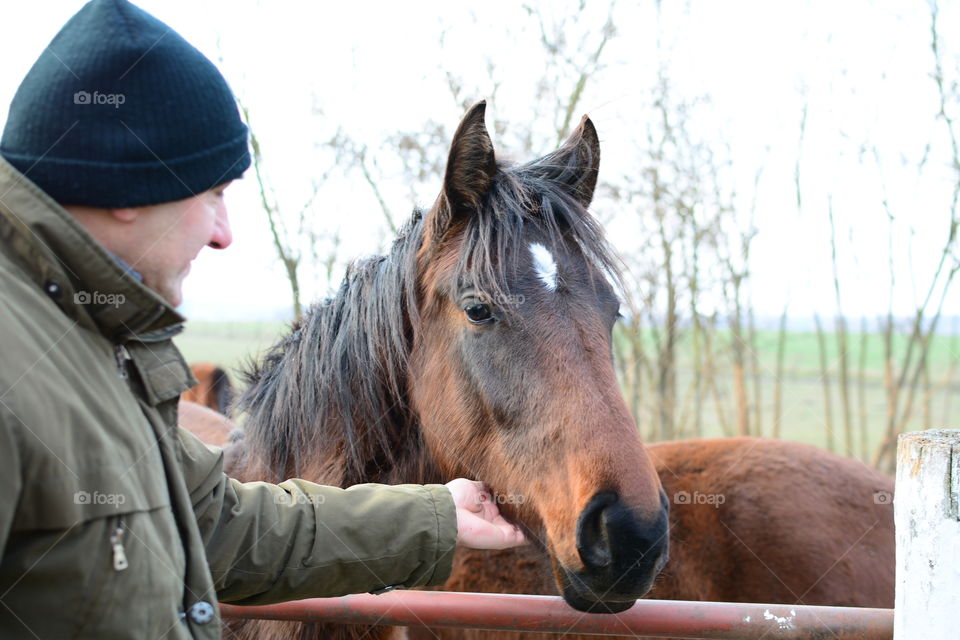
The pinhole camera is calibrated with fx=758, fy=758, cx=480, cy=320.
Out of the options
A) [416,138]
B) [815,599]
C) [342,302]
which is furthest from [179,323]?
[416,138]

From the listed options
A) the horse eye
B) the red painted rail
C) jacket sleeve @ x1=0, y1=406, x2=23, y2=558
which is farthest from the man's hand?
jacket sleeve @ x1=0, y1=406, x2=23, y2=558

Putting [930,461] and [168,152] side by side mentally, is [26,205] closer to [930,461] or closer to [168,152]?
[168,152]

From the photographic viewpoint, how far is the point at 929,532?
1.45m

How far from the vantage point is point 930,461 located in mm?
1427

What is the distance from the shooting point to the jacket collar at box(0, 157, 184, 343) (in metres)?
1.15

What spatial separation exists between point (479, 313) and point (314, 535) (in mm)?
800

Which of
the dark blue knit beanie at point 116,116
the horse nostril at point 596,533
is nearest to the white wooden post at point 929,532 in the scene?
the horse nostril at point 596,533

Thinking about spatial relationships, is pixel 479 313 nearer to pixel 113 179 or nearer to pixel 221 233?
pixel 221 233

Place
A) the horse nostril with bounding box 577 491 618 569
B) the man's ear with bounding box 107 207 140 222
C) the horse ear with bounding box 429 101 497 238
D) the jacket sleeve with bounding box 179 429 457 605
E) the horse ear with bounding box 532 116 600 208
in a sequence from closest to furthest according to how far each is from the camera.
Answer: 1. the man's ear with bounding box 107 207 140 222
2. the jacket sleeve with bounding box 179 429 457 605
3. the horse nostril with bounding box 577 491 618 569
4. the horse ear with bounding box 429 101 497 238
5. the horse ear with bounding box 532 116 600 208

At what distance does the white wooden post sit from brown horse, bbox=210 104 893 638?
0.52 metres

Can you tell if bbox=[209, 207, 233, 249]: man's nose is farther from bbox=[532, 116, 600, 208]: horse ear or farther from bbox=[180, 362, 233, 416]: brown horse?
bbox=[180, 362, 233, 416]: brown horse

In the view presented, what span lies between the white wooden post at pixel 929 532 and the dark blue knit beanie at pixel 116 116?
143 cm

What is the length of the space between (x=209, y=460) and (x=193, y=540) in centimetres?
33

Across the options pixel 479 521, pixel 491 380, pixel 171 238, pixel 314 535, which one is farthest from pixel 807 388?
pixel 171 238
